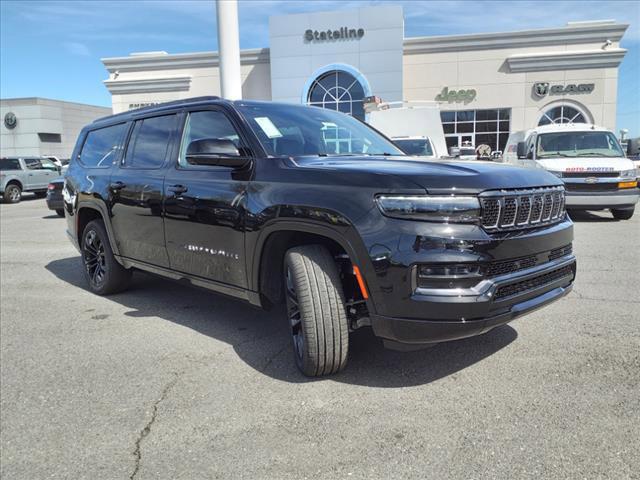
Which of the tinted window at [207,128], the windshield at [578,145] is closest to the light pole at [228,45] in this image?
the windshield at [578,145]

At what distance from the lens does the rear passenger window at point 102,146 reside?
5164 mm

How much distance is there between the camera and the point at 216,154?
3.43 m

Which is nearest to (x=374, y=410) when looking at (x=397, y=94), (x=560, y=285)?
(x=560, y=285)

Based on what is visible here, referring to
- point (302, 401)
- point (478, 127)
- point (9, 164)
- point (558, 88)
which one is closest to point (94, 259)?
point (302, 401)

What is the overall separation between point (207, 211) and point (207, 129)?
0.74 m

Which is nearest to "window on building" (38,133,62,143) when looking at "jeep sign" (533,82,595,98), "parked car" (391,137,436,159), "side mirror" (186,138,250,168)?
"jeep sign" (533,82,595,98)

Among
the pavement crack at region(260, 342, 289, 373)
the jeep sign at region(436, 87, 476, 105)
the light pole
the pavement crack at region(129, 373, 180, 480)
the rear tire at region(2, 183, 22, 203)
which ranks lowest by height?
the pavement crack at region(129, 373, 180, 480)

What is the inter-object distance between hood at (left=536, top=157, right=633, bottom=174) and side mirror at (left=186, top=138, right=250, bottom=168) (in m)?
8.68

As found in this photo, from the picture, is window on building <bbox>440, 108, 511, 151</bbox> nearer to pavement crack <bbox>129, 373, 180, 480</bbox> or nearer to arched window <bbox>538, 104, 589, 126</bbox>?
arched window <bbox>538, 104, 589, 126</bbox>

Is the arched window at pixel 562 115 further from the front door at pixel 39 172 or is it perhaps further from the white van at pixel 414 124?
the front door at pixel 39 172

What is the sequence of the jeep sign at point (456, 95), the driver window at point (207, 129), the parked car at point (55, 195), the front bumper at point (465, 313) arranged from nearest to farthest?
the front bumper at point (465, 313), the driver window at point (207, 129), the parked car at point (55, 195), the jeep sign at point (456, 95)

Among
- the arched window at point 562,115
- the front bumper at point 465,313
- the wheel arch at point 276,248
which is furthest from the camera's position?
the arched window at point 562,115

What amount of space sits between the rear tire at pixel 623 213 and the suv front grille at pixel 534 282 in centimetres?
847

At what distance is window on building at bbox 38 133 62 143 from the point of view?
47244 mm
